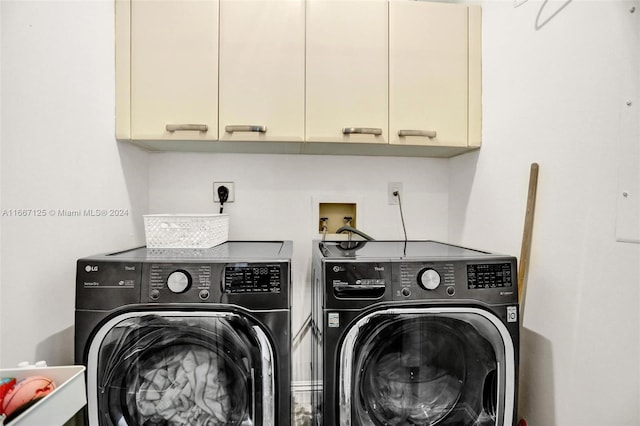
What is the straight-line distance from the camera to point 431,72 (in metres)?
1.45

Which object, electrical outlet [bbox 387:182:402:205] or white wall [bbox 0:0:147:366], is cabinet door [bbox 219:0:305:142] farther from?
electrical outlet [bbox 387:182:402:205]

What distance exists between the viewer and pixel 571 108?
104 cm

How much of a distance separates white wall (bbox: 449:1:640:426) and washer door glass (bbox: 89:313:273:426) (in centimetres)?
95

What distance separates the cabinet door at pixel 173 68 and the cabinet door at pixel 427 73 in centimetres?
78

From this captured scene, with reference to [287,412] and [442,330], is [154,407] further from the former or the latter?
[442,330]

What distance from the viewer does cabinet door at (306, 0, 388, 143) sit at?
1400 millimetres

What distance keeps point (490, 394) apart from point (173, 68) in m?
1.70

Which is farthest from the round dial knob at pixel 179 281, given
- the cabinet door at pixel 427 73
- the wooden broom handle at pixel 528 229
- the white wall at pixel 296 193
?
the wooden broom handle at pixel 528 229

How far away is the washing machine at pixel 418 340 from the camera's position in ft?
3.28

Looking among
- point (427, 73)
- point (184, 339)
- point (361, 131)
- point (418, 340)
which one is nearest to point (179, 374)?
point (184, 339)

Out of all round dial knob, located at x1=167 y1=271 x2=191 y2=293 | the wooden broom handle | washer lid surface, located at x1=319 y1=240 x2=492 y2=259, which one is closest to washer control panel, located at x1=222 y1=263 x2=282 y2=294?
round dial knob, located at x1=167 y1=271 x2=191 y2=293

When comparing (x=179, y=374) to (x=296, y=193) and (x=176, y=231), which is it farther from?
(x=296, y=193)

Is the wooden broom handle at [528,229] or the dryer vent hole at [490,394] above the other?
the wooden broom handle at [528,229]

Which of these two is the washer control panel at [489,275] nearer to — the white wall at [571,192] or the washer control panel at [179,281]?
the white wall at [571,192]
